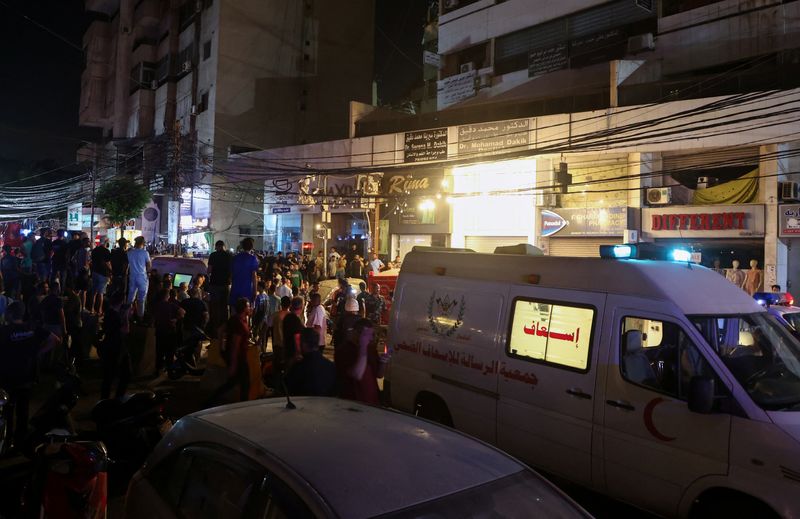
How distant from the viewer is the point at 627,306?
15.3 feet

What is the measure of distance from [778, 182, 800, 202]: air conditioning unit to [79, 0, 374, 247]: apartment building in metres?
24.8

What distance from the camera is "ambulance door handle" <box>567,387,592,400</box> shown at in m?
4.72

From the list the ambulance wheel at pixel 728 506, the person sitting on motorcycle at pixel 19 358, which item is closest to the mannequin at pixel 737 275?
the ambulance wheel at pixel 728 506

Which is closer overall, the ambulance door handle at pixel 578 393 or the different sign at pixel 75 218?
the ambulance door handle at pixel 578 393

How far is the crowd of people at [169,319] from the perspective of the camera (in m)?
5.86

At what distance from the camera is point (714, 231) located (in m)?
16.8

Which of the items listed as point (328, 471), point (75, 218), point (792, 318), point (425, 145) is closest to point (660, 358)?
point (328, 471)

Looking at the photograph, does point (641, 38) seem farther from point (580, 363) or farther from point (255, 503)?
point (255, 503)

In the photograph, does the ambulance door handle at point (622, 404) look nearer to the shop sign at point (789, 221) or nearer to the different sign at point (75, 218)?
the shop sign at point (789, 221)

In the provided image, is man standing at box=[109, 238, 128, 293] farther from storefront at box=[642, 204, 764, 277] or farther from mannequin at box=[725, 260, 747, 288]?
mannequin at box=[725, 260, 747, 288]

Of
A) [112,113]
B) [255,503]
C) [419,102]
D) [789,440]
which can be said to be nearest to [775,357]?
[789,440]

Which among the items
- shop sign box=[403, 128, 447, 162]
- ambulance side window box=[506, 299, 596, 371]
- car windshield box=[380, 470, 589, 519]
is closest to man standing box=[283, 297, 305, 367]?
ambulance side window box=[506, 299, 596, 371]

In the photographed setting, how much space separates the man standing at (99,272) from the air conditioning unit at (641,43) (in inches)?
728

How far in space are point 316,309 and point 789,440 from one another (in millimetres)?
7462
